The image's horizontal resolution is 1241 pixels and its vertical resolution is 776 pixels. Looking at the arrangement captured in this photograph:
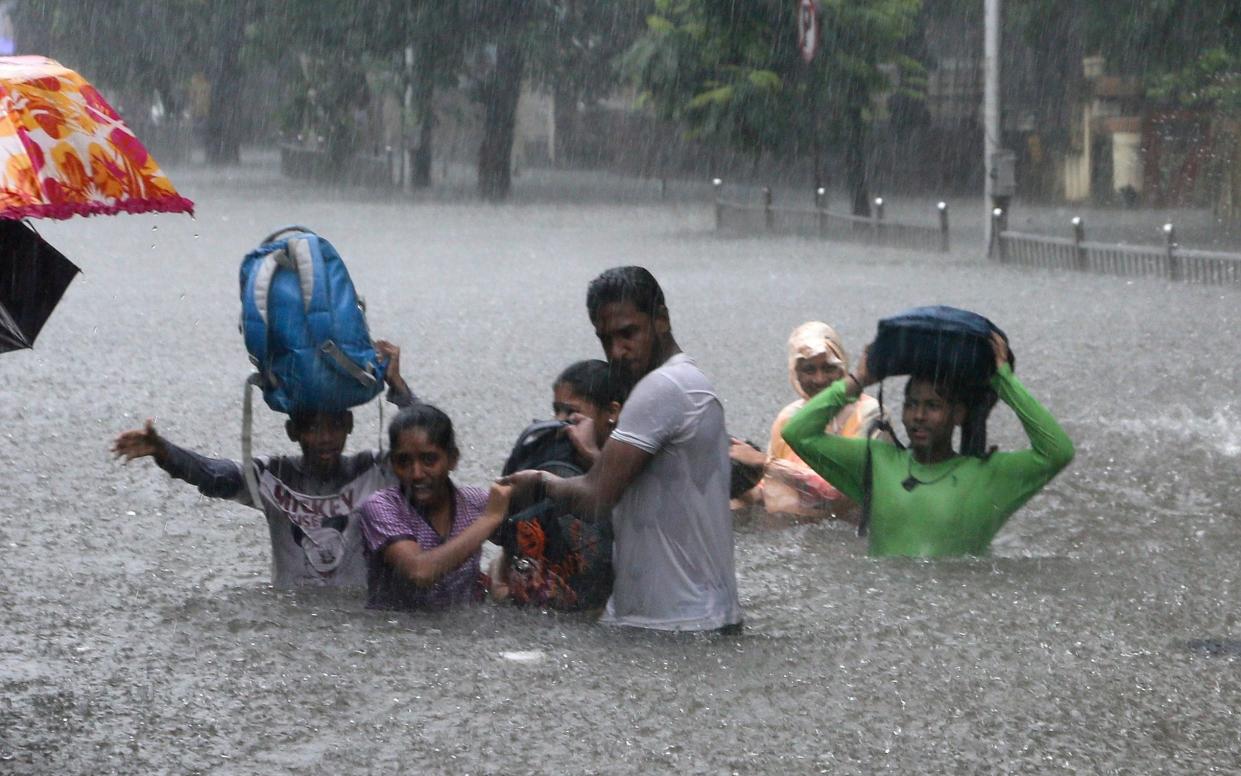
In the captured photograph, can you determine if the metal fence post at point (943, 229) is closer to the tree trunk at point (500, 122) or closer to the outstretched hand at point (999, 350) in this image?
the tree trunk at point (500, 122)

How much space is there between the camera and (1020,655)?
5961mm

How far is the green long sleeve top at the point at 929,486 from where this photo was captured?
6.60 metres

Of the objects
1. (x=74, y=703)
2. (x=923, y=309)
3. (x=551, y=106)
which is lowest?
(x=74, y=703)

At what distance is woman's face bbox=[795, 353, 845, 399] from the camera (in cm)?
784

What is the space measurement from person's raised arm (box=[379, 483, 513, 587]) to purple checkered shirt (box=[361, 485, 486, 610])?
0.09 ft

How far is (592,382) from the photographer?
6.14 m

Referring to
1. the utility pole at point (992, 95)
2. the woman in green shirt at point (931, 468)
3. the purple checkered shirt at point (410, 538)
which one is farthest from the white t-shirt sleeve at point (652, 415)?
the utility pole at point (992, 95)

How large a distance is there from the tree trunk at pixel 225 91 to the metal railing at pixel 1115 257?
34657 mm

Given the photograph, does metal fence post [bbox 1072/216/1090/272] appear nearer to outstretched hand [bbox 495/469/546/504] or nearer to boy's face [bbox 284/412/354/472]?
boy's face [bbox 284/412/354/472]

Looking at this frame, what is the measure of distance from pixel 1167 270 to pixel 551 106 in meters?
46.2

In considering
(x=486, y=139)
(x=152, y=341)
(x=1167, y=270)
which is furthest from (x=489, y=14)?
(x=152, y=341)

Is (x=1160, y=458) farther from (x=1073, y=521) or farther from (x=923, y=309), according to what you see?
(x=923, y=309)

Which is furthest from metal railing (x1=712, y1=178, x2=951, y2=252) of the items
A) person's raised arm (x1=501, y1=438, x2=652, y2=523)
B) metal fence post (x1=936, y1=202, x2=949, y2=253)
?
person's raised arm (x1=501, y1=438, x2=652, y2=523)

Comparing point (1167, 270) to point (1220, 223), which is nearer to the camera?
point (1167, 270)
